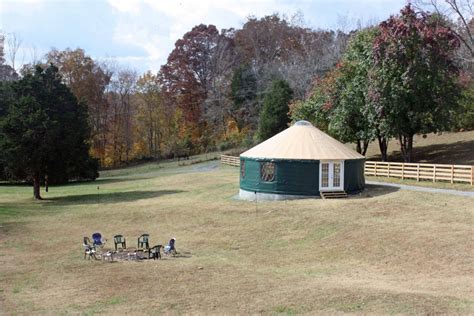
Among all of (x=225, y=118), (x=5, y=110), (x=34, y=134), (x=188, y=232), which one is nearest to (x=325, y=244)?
(x=188, y=232)

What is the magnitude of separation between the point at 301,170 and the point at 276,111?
2836 cm

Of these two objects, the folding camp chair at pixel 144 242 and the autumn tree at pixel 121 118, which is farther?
the autumn tree at pixel 121 118

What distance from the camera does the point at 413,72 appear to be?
35281mm

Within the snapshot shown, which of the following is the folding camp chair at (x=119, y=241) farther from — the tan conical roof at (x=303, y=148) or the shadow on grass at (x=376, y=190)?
the shadow on grass at (x=376, y=190)

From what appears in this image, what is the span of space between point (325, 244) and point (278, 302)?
28.3 feet

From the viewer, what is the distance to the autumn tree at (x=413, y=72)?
3516 cm

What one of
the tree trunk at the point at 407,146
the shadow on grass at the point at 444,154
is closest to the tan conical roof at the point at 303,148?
the tree trunk at the point at 407,146

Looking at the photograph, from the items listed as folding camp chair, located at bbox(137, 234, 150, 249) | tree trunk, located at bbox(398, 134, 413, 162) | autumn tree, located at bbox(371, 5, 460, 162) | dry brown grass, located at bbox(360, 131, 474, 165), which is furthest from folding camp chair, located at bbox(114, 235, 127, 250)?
dry brown grass, located at bbox(360, 131, 474, 165)

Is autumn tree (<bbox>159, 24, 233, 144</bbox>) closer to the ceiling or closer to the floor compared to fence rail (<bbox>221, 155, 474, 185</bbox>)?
closer to the ceiling

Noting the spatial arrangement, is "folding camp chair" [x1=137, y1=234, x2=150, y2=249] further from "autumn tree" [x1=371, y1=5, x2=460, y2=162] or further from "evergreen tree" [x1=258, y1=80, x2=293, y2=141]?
"evergreen tree" [x1=258, y1=80, x2=293, y2=141]

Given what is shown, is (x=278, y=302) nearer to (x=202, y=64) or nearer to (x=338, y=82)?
(x=338, y=82)

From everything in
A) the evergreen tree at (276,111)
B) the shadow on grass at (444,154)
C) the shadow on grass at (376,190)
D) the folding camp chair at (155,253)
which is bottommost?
the folding camp chair at (155,253)

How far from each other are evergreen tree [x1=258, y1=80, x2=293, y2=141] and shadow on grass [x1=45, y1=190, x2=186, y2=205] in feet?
73.9

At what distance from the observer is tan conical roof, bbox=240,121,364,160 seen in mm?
29509
